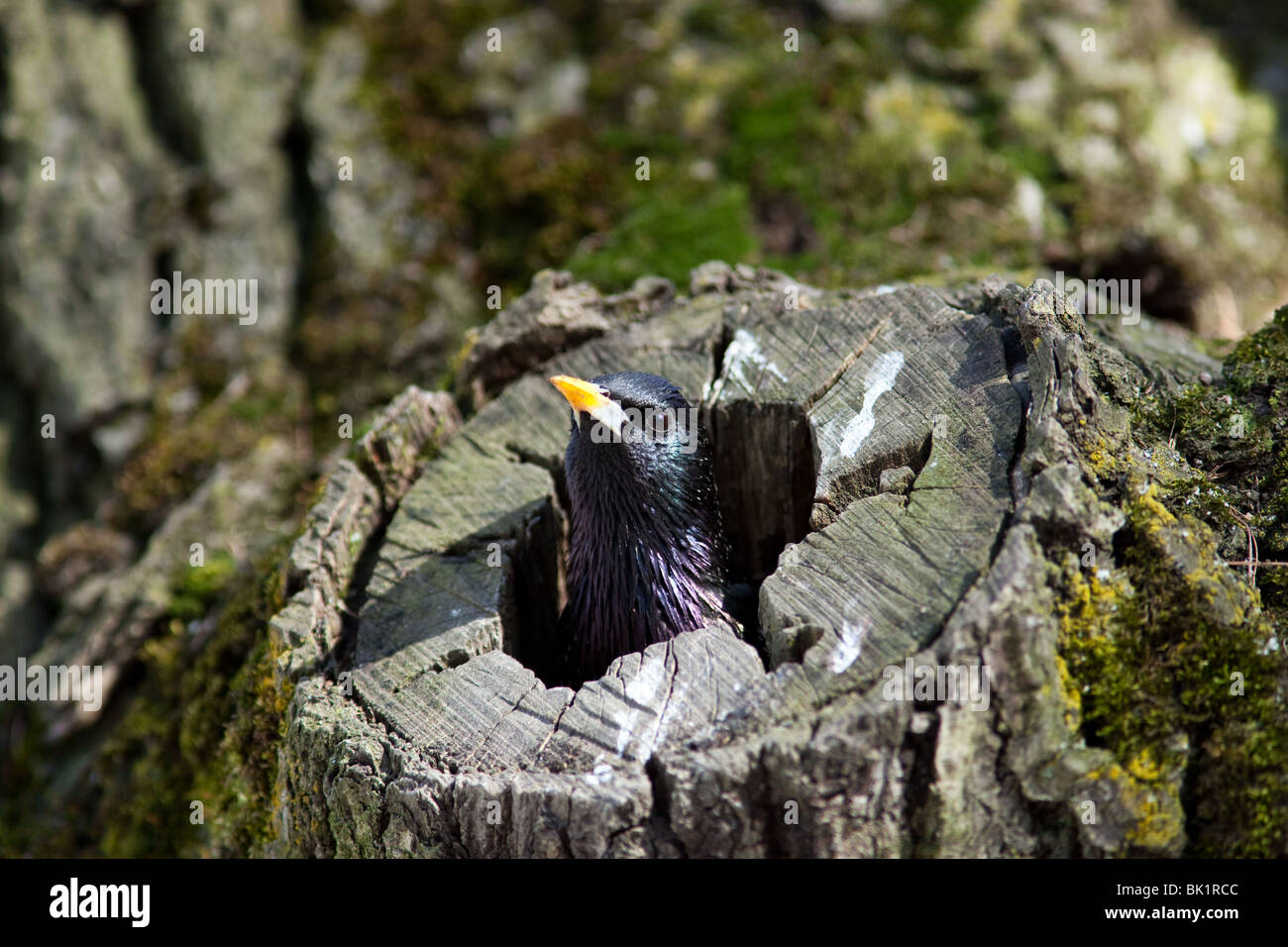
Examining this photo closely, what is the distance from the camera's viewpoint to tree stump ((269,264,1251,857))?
2975 millimetres

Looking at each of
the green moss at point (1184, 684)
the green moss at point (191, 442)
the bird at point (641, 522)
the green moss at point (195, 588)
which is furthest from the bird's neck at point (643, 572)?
the green moss at point (191, 442)

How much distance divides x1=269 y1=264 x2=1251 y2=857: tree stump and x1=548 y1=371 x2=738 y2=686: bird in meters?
0.32

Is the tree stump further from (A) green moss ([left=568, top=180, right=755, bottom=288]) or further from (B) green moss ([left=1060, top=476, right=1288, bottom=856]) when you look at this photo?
(A) green moss ([left=568, top=180, right=755, bottom=288])

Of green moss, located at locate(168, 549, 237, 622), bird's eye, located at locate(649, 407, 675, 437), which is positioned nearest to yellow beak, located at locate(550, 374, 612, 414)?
bird's eye, located at locate(649, 407, 675, 437)

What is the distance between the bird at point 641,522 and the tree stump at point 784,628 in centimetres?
32

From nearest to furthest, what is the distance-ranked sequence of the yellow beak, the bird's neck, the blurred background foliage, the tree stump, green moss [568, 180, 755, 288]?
the tree stump < the yellow beak < the bird's neck < green moss [568, 180, 755, 288] < the blurred background foliage

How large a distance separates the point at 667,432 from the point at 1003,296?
59.6 inches

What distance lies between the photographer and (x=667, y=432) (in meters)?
4.07

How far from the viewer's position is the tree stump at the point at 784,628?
297cm

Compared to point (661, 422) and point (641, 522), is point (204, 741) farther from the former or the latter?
point (661, 422)

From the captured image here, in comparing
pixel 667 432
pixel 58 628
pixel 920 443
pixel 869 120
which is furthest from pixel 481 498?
pixel 869 120

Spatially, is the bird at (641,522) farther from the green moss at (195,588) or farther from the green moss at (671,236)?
the green moss at (195,588)
